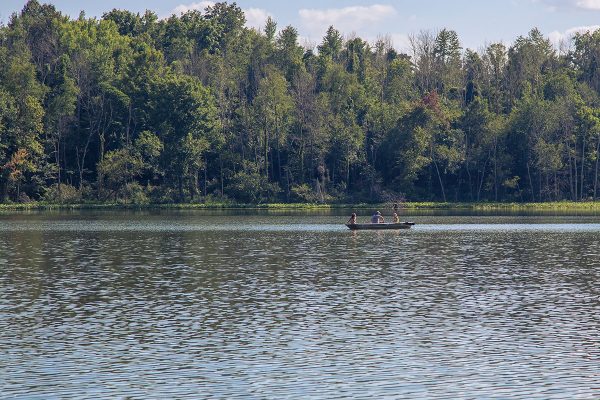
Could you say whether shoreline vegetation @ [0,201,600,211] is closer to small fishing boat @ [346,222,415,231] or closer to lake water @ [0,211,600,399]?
small fishing boat @ [346,222,415,231]

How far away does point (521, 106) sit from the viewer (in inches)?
5906

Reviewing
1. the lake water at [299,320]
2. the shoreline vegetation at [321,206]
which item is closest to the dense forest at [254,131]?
the shoreline vegetation at [321,206]

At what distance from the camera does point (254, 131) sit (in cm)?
14912

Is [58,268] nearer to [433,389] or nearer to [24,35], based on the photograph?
[433,389]

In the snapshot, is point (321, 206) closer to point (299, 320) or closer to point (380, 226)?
point (380, 226)

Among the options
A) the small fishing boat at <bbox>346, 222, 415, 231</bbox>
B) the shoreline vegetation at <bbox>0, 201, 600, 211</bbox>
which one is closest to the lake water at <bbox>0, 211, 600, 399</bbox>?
the small fishing boat at <bbox>346, 222, 415, 231</bbox>

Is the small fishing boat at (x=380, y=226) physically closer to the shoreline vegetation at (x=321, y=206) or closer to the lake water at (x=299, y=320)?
the lake water at (x=299, y=320)

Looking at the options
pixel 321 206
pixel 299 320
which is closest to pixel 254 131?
pixel 321 206

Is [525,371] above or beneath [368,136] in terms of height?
beneath

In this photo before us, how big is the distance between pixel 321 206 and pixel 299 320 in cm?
10803

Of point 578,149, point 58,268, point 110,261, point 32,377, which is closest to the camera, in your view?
point 32,377

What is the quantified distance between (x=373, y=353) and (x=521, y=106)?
125 meters

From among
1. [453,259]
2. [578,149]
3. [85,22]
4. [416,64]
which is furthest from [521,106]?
[453,259]

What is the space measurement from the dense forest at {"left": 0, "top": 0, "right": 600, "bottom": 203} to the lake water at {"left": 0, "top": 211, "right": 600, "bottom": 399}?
70087 millimetres
